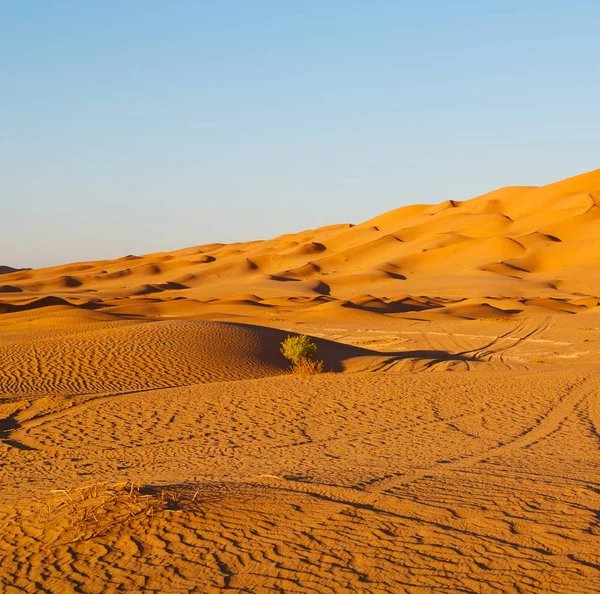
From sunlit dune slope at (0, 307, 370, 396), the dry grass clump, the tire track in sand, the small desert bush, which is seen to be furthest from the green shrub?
the dry grass clump

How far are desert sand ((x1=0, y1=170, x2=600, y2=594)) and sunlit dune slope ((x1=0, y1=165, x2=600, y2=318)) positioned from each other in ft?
52.7

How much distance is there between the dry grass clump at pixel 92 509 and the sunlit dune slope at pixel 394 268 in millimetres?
30462

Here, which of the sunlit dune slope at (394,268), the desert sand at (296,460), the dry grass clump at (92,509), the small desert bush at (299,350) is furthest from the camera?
the sunlit dune slope at (394,268)

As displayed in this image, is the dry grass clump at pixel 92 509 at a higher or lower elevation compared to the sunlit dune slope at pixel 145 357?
higher

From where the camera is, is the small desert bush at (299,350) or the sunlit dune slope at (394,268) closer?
the small desert bush at (299,350)

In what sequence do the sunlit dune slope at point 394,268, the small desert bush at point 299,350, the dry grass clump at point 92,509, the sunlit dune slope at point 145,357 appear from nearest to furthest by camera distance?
the dry grass clump at point 92,509, the sunlit dune slope at point 145,357, the small desert bush at point 299,350, the sunlit dune slope at point 394,268

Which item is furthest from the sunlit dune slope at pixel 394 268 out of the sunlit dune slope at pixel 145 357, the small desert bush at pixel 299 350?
the small desert bush at pixel 299 350

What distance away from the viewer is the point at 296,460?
30.9ft

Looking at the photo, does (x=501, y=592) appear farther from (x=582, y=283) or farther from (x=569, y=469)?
(x=582, y=283)

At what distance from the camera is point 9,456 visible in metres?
10.5

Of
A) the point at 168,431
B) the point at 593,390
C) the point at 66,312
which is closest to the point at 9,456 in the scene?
the point at 168,431

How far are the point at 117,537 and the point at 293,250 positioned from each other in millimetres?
94616

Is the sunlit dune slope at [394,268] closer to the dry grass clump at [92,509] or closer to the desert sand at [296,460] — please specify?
the desert sand at [296,460]

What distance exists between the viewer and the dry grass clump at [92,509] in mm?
5816
